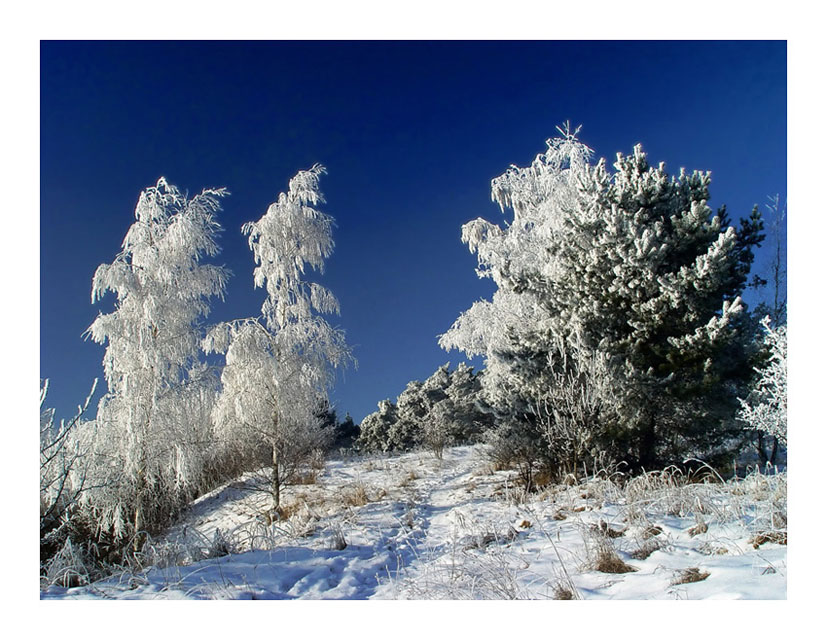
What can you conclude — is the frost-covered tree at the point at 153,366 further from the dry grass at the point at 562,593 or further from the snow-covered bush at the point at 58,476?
the dry grass at the point at 562,593

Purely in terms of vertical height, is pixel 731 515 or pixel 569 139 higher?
pixel 569 139

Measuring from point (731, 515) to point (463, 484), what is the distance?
17.5 feet

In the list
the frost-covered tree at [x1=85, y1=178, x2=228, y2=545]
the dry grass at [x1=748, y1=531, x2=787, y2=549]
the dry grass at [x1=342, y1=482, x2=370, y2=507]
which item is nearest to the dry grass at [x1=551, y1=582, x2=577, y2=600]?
the dry grass at [x1=748, y1=531, x2=787, y2=549]

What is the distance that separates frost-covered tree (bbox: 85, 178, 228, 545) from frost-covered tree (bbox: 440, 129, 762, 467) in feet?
17.2

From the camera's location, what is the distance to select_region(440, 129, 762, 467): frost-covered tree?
24.1 ft

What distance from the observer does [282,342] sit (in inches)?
313

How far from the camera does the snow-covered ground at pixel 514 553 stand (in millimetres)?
3178

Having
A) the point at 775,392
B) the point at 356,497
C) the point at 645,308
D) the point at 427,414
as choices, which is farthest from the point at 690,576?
the point at 427,414

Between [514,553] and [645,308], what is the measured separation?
16.7ft

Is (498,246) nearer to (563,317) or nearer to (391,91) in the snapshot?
(563,317)

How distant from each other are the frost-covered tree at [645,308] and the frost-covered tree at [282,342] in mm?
3352

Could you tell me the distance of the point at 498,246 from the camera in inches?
486

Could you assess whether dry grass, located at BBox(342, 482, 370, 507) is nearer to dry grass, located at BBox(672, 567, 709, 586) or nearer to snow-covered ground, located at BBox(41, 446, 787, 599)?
snow-covered ground, located at BBox(41, 446, 787, 599)
